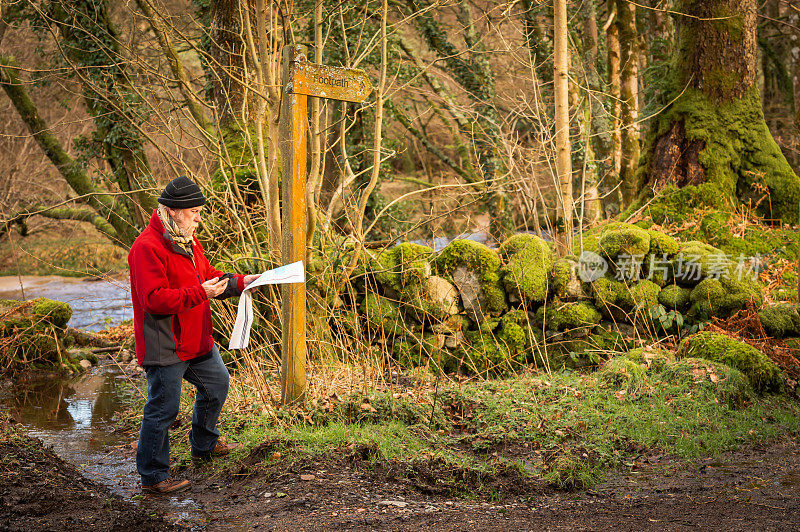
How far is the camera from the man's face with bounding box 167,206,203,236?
163 inches

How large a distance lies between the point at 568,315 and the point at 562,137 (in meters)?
2.38

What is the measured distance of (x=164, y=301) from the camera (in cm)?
394

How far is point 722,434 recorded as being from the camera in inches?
199

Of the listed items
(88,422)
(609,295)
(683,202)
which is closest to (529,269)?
(609,295)

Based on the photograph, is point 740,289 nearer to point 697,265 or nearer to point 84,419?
point 697,265

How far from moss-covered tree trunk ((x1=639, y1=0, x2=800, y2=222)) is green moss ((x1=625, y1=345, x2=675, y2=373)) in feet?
11.1

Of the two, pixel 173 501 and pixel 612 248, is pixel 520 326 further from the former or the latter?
pixel 173 501

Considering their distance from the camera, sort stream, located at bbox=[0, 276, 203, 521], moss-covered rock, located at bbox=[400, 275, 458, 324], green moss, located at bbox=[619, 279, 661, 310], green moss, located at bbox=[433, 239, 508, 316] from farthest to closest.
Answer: green moss, located at bbox=[433, 239, 508, 316]
moss-covered rock, located at bbox=[400, 275, 458, 324]
green moss, located at bbox=[619, 279, 661, 310]
stream, located at bbox=[0, 276, 203, 521]

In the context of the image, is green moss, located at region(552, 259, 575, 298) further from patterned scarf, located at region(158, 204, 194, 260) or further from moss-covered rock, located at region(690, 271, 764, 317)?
patterned scarf, located at region(158, 204, 194, 260)

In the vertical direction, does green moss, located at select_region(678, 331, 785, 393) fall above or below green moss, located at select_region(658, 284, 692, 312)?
below

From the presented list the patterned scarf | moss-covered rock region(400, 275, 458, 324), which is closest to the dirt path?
the patterned scarf

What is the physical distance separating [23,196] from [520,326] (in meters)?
14.0

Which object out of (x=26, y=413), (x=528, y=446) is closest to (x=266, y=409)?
(x=528, y=446)

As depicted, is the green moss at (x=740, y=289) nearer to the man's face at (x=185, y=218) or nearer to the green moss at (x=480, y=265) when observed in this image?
the green moss at (x=480, y=265)
